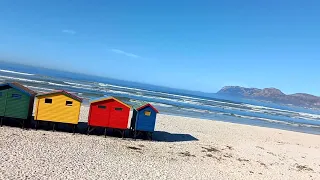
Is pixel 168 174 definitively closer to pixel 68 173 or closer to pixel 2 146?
pixel 68 173

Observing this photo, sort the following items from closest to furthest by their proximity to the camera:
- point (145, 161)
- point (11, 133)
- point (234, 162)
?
point (145, 161) → point (11, 133) → point (234, 162)

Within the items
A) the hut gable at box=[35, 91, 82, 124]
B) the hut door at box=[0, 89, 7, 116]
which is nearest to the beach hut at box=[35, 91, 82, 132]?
the hut gable at box=[35, 91, 82, 124]

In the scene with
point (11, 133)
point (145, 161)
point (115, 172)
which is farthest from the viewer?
point (11, 133)

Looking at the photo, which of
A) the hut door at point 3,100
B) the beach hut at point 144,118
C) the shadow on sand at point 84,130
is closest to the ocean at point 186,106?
the shadow on sand at point 84,130

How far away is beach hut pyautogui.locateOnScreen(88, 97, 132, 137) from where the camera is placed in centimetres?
1988

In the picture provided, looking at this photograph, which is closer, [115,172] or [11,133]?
[115,172]

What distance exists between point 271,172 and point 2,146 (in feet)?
46.0

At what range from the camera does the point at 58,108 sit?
63.8 feet

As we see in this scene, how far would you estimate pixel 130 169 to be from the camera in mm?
14195

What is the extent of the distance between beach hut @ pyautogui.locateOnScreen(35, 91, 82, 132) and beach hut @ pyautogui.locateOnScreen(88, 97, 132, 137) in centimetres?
104

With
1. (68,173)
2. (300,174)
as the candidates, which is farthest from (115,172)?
(300,174)

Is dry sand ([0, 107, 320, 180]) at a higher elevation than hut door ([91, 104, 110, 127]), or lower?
lower

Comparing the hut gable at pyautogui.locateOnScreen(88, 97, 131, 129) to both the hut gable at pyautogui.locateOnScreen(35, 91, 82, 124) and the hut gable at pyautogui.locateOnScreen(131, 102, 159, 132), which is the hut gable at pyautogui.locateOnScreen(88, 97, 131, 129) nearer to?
A: the hut gable at pyautogui.locateOnScreen(131, 102, 159, 132)

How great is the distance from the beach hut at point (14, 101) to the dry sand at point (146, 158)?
3.15 feet
